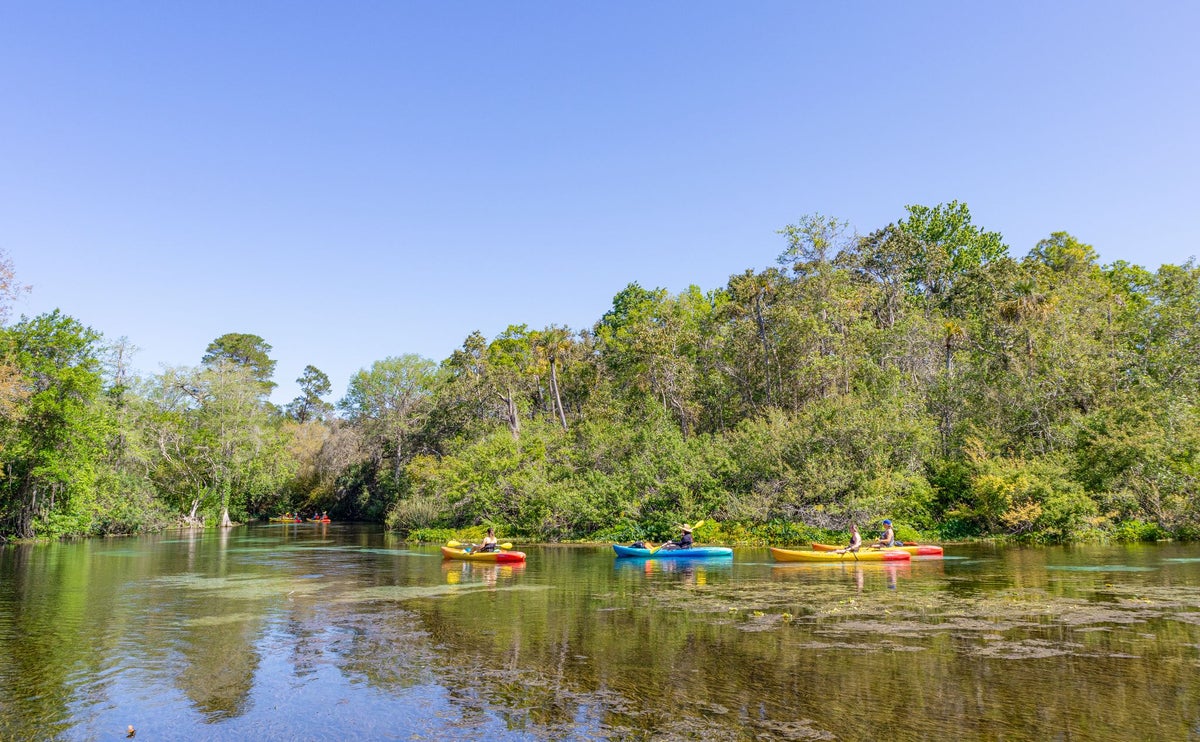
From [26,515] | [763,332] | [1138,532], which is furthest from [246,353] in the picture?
[1138,532]

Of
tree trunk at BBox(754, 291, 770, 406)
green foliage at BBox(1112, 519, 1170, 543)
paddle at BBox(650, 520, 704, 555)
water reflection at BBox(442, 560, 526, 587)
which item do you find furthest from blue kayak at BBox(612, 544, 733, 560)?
green foliage at BBox(1112, 519, 1170, 543)

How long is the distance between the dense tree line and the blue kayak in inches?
274

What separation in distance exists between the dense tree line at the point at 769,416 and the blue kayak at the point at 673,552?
695cm

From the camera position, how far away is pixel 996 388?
3575 centimetres

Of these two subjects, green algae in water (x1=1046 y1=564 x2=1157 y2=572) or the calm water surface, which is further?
green algae in water (x1=1046 y1=564 x2=1157 y2=572)

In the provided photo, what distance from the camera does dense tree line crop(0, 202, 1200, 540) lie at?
31.9 metres

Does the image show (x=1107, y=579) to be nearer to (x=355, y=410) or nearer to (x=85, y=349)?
(x=85, y=349)

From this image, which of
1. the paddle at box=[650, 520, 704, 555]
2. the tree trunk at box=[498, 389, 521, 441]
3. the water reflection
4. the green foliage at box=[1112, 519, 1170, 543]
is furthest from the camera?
the tree trunk at box=[498, 389, 521, 441]

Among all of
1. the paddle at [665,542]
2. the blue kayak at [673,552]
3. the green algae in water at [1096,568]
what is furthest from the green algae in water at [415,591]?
the green algae in water at [1096,568]

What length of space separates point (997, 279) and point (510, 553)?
36.4 m

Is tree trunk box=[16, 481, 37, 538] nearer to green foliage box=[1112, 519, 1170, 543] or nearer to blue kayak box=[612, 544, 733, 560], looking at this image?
blue kayak box=[612, 544, 733, 560]

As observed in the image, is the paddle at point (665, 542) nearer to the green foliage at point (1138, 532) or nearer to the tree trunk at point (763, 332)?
the tree trunk at point (763, 332)

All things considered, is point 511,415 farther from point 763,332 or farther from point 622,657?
point 622,657

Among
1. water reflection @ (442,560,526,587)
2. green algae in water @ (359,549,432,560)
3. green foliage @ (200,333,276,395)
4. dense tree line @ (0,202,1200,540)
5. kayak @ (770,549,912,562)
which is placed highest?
green foliage @ (200,333,276,395)
